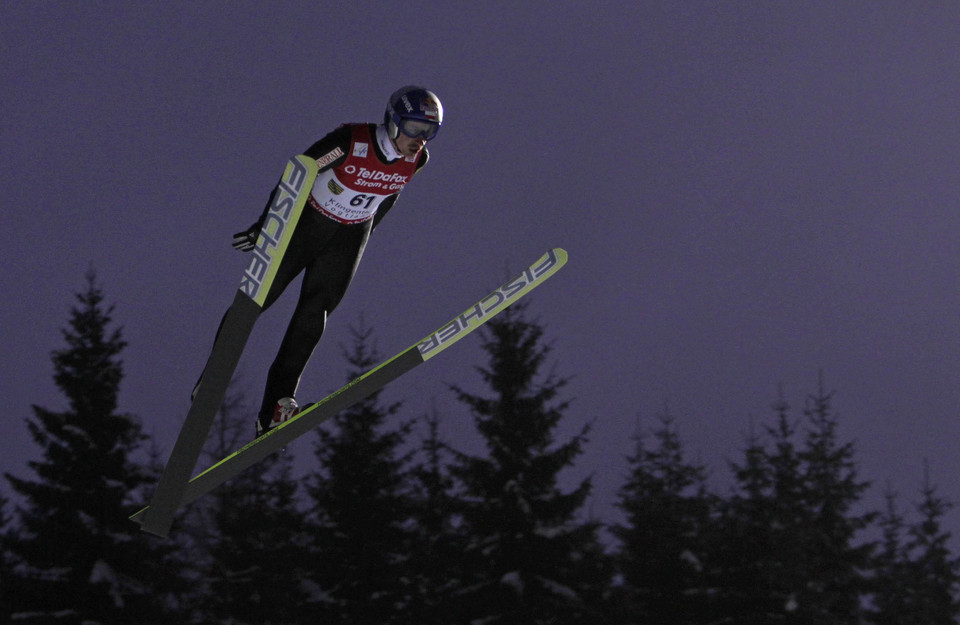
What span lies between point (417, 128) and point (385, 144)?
24 cm

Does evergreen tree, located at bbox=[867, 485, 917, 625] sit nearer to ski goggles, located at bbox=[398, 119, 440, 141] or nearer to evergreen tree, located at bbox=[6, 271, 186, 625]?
evergreen tree, located at bbox=[6, 271, 186, 625]

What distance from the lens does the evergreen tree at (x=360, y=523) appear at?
21844 millimetres

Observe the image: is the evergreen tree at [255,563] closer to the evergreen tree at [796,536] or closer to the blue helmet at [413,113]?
the evergreen tree at [796,536]

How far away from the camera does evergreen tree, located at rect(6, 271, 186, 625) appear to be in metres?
18.9

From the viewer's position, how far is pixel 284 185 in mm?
6035

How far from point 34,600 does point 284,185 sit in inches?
607

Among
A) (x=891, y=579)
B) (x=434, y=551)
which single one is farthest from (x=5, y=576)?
(x=891, y=579)

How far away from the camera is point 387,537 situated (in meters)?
22.3

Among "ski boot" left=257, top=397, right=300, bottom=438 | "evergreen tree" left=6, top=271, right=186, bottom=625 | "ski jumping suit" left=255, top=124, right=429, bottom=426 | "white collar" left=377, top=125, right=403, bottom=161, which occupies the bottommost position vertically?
"ski boot" left=257, top=397, right=300, bottom=438

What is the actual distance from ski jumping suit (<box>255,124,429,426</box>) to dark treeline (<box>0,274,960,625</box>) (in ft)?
43.9

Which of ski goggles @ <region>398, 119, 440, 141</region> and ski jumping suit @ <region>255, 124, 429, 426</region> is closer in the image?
ski goggles @ <region>398, 119, 440, 141</region>

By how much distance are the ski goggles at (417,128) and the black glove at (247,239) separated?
39.6 inches

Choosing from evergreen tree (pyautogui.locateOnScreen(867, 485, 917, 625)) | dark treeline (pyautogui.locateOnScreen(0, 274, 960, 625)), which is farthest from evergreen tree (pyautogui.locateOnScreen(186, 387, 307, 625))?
evergreen tree (pyautogui.locateOnScreen(867, 485, 917, 625))

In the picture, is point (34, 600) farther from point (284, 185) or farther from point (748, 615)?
point (284, 185)
